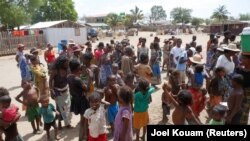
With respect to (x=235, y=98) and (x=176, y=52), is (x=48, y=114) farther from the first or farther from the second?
(x=176, y=52)

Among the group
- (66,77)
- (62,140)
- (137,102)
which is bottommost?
(62,140)

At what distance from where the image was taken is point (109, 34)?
4972 cm

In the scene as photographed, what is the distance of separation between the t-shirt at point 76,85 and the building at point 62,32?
26727mm

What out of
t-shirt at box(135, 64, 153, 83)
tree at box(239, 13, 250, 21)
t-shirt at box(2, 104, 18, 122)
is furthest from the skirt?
tree at box(239, 13, 250, 21)

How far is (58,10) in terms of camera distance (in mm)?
59812

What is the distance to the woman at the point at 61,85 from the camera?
19.3 ft

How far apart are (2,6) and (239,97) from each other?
3872cm

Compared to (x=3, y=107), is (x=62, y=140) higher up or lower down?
lower down

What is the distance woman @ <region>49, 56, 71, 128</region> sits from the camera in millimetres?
5875

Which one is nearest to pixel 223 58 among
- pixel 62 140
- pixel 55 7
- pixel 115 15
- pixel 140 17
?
pixel 62 140

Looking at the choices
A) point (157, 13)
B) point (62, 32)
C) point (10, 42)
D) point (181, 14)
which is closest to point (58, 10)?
point (62, 32)

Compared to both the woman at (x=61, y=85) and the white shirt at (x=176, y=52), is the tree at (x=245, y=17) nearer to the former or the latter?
the white shirt at (x=176, y=52)

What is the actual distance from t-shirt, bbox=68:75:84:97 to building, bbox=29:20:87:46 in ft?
87.7

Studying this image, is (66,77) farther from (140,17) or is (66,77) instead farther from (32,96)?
(140,17)
